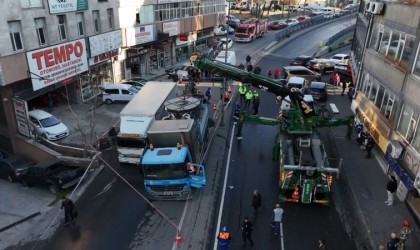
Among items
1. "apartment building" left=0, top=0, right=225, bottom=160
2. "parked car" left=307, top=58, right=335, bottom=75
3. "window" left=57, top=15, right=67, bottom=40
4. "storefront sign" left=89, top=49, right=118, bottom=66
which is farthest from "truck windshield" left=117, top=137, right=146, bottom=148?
"parked car" left=307, top=58, right=335, bottom=75

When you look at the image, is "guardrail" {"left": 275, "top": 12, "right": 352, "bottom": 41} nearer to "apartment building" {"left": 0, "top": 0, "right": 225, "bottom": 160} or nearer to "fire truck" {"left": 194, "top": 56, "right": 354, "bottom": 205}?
"apartment building" {"left": 0, "top": 0, "right": 225, "bottom": 160}

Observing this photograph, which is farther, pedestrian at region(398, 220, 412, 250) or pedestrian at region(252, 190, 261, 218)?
pedestrian at region(252, 190, 261, 218)

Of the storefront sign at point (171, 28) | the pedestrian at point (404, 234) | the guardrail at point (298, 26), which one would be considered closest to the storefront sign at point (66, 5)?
the storefront sign at point (171, 28)

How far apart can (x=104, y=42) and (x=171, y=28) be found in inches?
468

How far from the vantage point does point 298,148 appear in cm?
1733

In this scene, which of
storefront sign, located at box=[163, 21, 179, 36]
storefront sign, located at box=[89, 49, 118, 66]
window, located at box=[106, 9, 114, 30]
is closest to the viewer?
storefront sign, located at box=[89, 49, 118, 66]

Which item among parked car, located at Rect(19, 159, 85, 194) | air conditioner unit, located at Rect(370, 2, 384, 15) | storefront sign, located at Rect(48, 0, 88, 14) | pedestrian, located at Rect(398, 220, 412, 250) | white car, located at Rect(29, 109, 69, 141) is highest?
air conditioner unit, located at Rect(370, 2, 384, 15)

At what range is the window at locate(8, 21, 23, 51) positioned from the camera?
69.2 ft

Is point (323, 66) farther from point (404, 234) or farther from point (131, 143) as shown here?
point (404, 234)

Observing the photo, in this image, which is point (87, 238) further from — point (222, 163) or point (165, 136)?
point (222, 163)

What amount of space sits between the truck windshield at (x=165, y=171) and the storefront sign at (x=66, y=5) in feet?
50.2

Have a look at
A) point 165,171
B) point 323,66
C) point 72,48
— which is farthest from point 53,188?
point 323,66

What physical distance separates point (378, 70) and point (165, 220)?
46.0 ft

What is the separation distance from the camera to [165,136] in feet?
55.8
